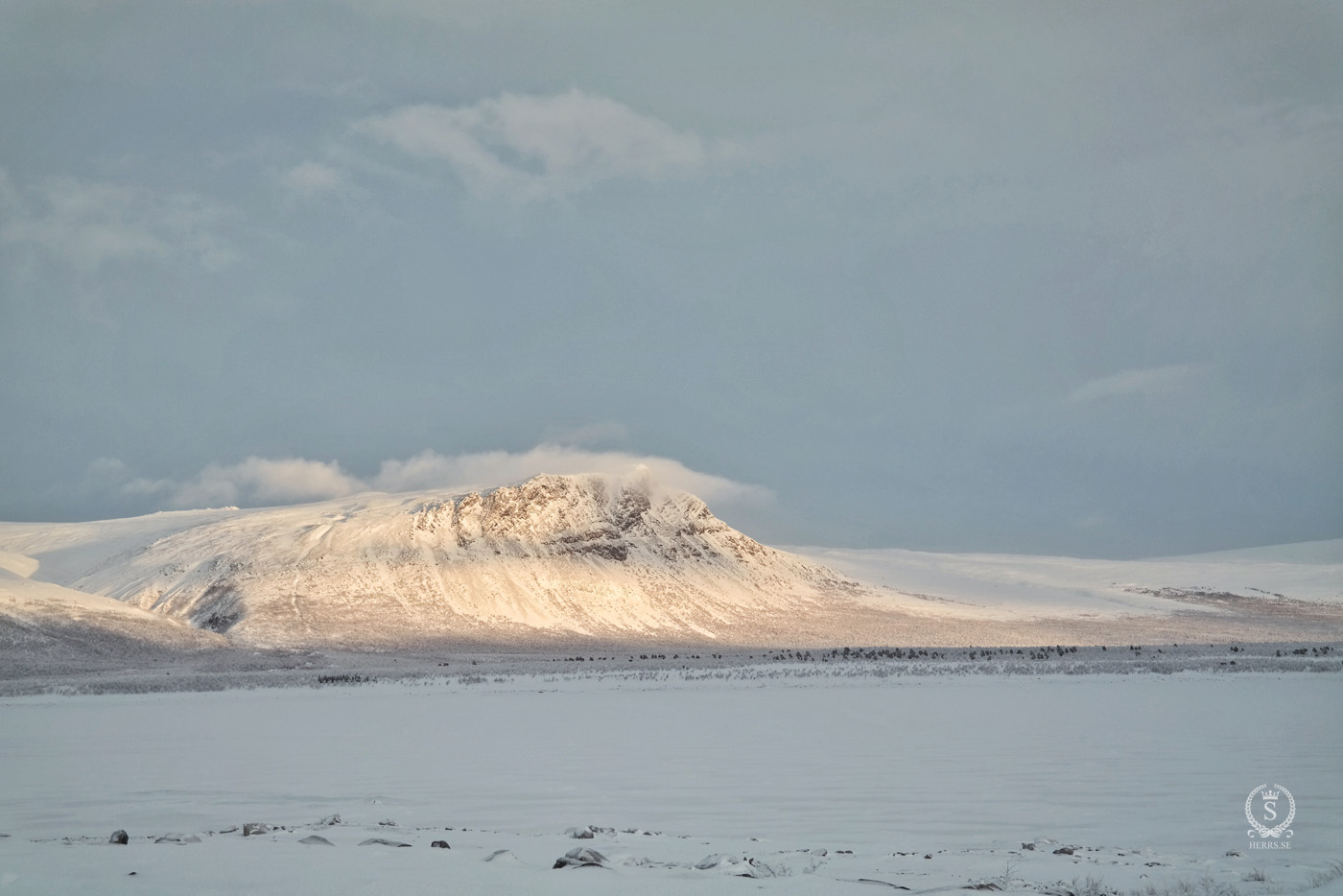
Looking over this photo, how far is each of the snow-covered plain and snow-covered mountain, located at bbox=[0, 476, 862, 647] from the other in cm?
7222

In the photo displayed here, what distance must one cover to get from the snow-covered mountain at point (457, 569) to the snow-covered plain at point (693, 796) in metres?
72.2

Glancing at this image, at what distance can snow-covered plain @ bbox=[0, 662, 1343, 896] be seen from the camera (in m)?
6.67

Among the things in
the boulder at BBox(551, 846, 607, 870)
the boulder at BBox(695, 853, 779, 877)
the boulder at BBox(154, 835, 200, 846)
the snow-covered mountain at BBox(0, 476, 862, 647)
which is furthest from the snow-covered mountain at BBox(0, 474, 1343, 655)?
the boulder at BBox(695, 853, 779, 877)

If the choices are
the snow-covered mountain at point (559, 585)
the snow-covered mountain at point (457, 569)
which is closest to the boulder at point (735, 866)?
the snow-covered mountain at point (559, 585)

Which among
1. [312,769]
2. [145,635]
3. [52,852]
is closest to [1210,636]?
[145,635]

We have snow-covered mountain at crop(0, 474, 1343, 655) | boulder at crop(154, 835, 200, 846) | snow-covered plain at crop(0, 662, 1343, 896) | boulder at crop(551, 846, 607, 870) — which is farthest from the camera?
snow-covered mountain at crop(0, 474, 1343, 655)

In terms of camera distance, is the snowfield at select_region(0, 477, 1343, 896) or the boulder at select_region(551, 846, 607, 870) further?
the boulder at select_region(551, 846, 607, 870)

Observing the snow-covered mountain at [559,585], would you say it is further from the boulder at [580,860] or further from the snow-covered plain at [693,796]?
the boulder at [580,860]

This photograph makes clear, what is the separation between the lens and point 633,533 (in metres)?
131

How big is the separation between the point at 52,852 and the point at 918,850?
21.5 feet

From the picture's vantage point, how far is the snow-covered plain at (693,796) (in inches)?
263

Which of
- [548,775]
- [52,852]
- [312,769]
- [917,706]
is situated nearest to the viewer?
[52,852]

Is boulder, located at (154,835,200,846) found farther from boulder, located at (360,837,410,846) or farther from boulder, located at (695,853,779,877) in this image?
boulder, located at (695,853,779,877)

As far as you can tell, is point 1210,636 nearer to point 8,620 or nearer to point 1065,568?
point 1065,568
